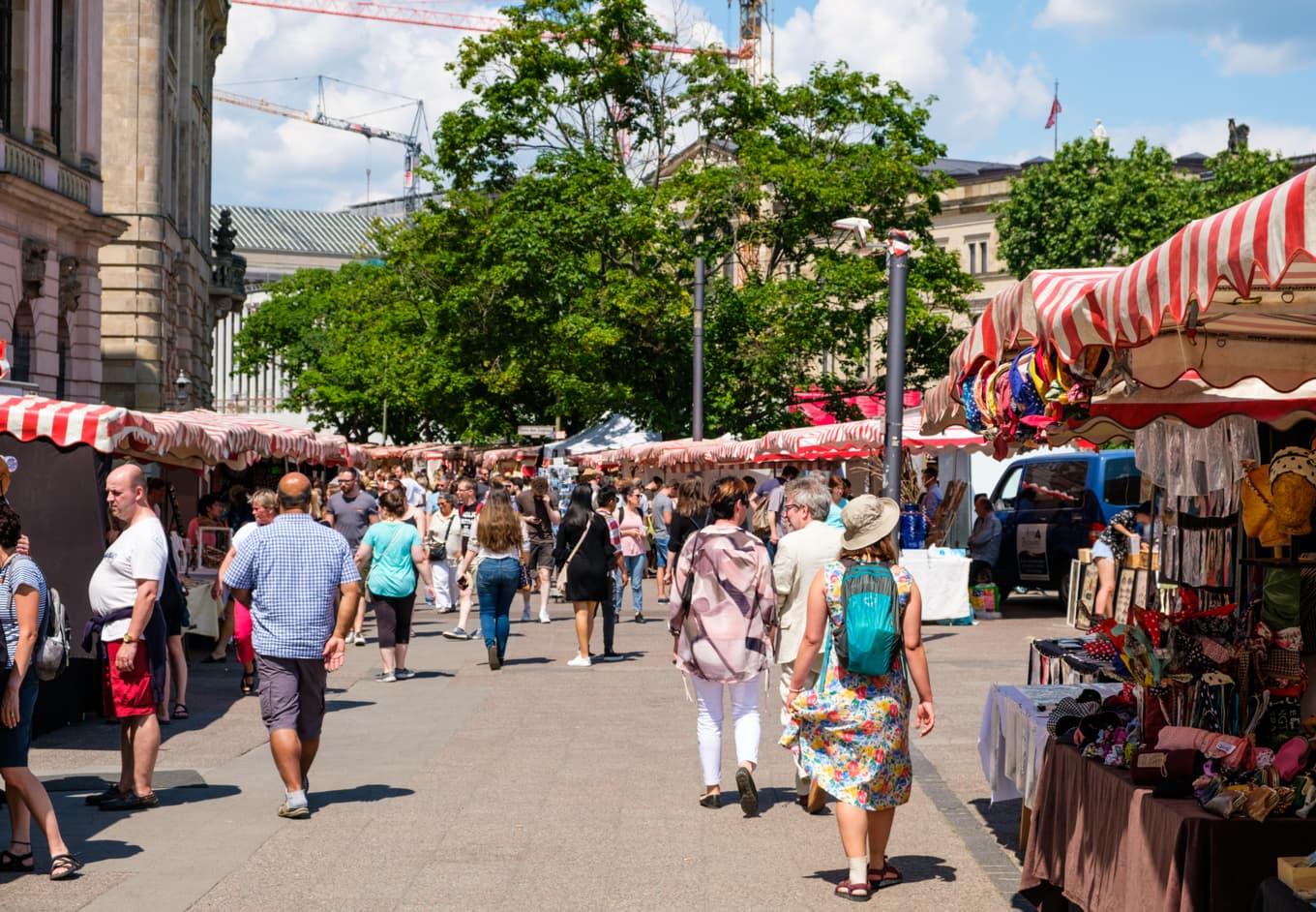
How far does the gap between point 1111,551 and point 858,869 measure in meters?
13.1

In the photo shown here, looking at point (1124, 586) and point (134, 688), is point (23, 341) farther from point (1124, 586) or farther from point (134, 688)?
point (134, 688)

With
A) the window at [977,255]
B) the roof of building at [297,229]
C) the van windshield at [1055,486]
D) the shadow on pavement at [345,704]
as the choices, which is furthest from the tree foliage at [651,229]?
the roof of building at [297,229]

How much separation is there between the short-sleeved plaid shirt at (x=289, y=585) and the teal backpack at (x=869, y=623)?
2989 mm

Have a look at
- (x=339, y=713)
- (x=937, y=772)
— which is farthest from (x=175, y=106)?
(x=937, y=772)

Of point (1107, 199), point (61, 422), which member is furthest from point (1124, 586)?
point (1107, 199)

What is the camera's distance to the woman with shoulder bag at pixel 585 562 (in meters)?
16.3

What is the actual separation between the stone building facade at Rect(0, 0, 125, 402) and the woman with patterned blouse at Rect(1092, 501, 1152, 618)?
715 inches

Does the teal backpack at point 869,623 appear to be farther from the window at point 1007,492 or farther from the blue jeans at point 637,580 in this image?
the window at point 1007,492

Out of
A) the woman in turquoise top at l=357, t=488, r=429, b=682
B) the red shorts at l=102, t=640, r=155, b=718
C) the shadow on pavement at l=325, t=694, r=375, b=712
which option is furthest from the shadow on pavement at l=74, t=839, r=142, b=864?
the woman in turquoise top at l=357, t=488, r=429, b=682

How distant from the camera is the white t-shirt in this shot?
9.24 meters

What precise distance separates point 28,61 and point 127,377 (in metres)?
10.2

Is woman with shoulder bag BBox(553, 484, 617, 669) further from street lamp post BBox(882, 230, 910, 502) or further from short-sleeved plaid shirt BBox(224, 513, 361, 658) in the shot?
short-sleeved plaid shirt BBox(224, 513, 361, 658)

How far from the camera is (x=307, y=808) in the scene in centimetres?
920

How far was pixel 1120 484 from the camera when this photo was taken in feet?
79.6
